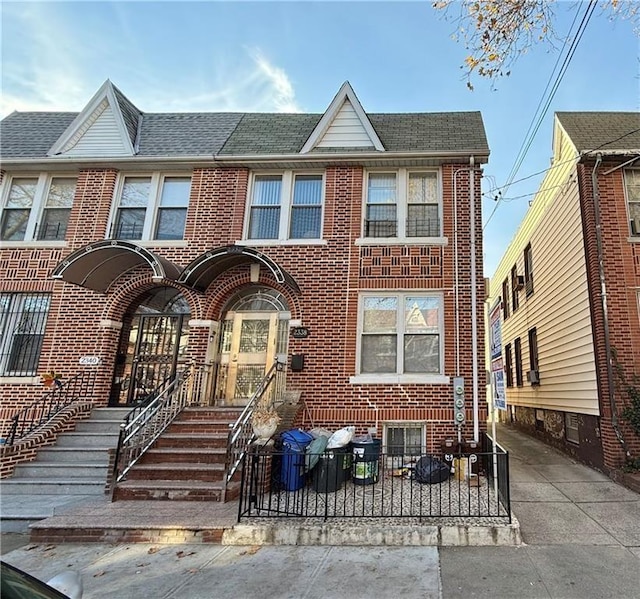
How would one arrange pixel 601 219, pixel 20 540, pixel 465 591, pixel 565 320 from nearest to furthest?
pixel 465 591
pixel 20 540
pixel 601 219
pixel 565 320

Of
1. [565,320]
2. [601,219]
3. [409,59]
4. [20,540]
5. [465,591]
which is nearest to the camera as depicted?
[465,591]

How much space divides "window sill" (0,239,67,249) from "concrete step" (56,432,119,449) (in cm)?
441

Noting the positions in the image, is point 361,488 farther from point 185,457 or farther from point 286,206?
point 286,206

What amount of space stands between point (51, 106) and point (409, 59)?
33.4ft

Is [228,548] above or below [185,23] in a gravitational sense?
below

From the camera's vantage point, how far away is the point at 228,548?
463 centimetres

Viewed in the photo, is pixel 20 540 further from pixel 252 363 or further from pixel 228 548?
pixel 252 363

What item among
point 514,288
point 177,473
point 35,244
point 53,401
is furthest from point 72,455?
point 514,288

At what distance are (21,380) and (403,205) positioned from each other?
9.22 m

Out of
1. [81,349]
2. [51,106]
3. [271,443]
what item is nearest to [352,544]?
[271,443]

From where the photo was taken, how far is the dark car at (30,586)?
179cm

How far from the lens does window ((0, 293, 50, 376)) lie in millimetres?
8828

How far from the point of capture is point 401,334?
8359 mm

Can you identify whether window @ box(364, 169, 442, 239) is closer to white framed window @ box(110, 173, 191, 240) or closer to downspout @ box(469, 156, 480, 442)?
downspout @ box(469, 156, 480, 442)
